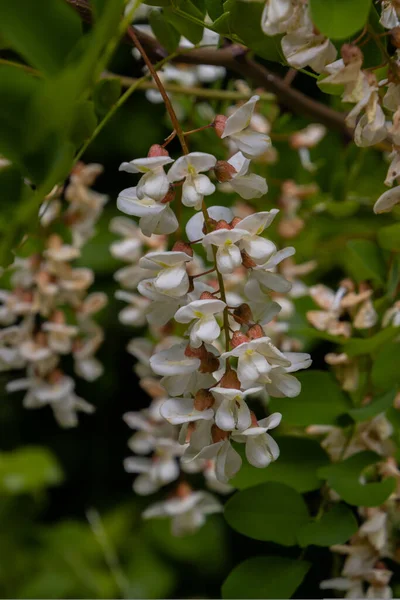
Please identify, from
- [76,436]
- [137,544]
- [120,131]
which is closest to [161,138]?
[120,131]

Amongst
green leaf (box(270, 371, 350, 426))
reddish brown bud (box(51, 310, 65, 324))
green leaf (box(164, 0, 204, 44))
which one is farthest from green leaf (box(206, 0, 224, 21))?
reddish brown bud (box(51, 310, 65, 324))

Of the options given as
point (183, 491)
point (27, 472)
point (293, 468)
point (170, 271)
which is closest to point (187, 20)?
point (170, 271)

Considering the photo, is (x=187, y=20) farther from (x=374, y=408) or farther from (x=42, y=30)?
(x=374, y=408)

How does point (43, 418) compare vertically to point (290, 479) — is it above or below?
below

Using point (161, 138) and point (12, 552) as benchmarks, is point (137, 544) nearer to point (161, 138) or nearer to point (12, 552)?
point (12, 552)

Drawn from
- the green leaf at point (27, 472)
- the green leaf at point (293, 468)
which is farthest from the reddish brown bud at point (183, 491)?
the green leaf at point (27, 472)

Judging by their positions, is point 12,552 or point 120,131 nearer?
point 12,552

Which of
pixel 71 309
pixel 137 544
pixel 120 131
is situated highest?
pixel 71 309
